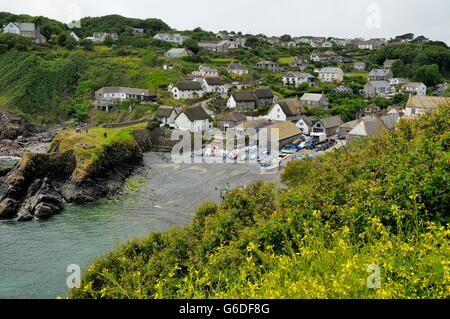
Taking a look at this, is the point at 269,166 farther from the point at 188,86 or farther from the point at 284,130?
the point at 188,86

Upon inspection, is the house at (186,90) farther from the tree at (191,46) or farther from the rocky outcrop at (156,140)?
the tree at (191,46)

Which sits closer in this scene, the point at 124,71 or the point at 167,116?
the point at 167,116

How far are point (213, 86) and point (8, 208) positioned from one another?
40.0m

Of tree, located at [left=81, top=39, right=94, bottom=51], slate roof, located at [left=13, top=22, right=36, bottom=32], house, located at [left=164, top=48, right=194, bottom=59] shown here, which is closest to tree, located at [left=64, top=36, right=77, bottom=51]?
tree, located at [left=81, top=39, right=94, bottom=51]

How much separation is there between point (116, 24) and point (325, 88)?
6028 cm

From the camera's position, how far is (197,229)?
12.4 m

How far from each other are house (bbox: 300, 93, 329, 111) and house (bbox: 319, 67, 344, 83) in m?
17.5

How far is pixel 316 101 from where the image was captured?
5431cm

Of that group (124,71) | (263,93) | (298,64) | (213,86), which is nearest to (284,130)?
(263,93)

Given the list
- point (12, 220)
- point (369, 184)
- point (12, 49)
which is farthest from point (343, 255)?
point (12, 49)

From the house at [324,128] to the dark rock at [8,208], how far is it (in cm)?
2661

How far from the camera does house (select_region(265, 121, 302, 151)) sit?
1500 inches

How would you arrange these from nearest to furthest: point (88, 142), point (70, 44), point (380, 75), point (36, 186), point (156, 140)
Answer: point (36, 186)
point (88, 142)
point (156, 140)
point (380, 75)
point (70, 44)

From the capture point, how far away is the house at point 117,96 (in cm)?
5481
